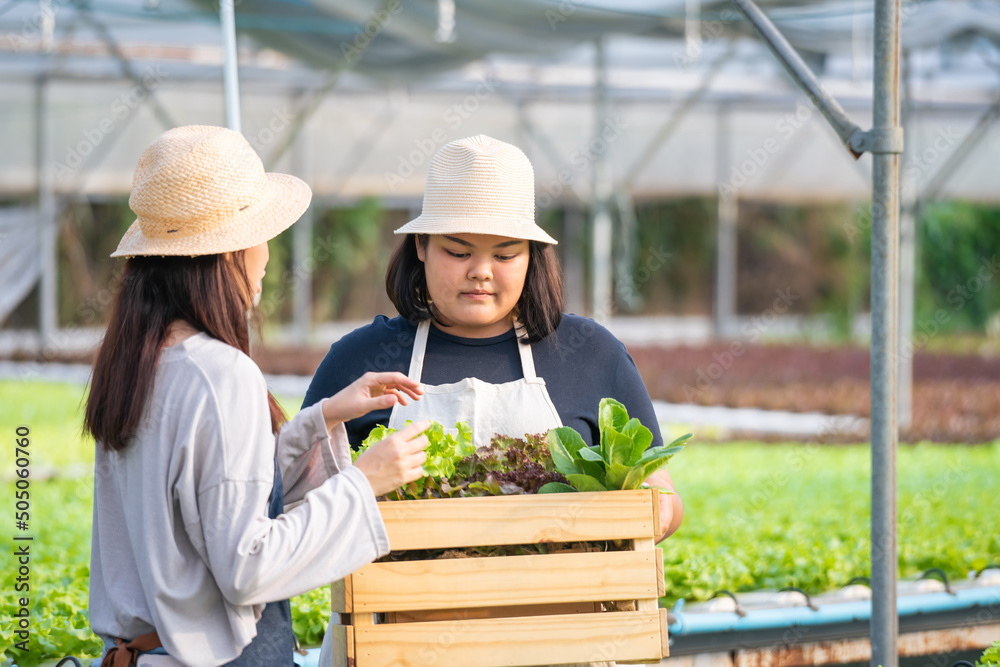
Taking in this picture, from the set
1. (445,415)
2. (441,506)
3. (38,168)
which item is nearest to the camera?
A: (441,506)

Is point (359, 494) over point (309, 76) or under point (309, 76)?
under

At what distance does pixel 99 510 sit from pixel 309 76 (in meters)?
9.50

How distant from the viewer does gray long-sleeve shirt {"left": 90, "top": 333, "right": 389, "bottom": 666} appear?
1401mm

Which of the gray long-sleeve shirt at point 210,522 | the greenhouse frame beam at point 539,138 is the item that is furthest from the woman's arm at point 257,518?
the greenhouse frame beam at point 539,138

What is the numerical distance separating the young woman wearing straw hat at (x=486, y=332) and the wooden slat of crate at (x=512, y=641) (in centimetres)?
39

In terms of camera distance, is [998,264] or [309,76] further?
[998,264]

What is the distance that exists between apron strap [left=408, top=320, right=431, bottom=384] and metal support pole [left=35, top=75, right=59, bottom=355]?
→ 28.2 ft

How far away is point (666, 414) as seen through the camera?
871cm

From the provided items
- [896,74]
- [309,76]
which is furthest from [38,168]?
[896,74]

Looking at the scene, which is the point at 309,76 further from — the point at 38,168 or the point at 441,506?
the point at 441,506

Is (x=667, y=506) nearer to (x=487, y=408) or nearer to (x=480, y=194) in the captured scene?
(x=487, y=408)

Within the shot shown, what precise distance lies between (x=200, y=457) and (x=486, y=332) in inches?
36.6

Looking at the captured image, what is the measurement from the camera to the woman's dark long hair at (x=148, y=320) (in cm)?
144

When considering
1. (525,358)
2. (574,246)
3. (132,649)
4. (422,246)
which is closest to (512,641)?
(132,649)
